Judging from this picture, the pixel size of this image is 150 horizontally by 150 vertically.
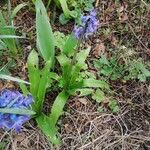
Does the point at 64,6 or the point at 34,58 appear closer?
the point at 34,58

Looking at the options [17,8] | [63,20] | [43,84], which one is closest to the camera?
[43,84]

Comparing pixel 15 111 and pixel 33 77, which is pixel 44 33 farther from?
pixel 15 111

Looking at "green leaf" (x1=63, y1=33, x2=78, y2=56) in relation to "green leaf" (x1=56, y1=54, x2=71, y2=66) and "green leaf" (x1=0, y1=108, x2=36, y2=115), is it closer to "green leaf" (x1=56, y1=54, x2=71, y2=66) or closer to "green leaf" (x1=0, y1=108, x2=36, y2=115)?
"green leaf" (x1=56, y1=54, x2=71, y2=66)

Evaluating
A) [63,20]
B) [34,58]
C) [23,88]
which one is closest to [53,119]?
[23,88]

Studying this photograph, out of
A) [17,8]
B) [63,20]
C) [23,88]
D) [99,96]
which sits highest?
[17,8]

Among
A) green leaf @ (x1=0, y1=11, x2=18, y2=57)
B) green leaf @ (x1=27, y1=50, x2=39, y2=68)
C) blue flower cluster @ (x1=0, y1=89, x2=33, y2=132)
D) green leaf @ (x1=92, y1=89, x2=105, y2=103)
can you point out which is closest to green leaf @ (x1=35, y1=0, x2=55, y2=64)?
green leaf @ (x1=27, y1=50, x2=39, y2=68)

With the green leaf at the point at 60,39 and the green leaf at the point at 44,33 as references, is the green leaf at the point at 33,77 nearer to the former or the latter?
the green leaf at the point at 44,33

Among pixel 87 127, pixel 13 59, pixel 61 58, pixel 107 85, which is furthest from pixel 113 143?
pixel 13 59

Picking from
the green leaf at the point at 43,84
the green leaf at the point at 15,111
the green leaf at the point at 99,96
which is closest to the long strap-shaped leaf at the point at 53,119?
the green leaf at the point at 43,84
